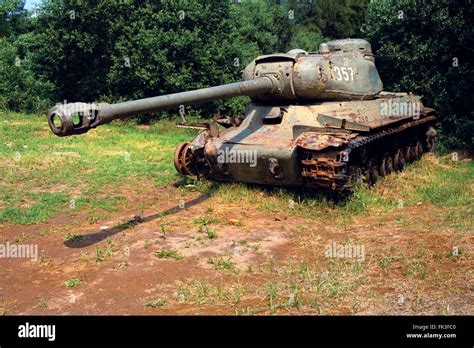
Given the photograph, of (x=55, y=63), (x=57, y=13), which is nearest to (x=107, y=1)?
(x=57, y=13)

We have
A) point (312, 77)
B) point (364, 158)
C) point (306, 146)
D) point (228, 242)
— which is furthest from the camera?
point (364, 158)

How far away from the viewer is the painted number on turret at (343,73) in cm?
1127

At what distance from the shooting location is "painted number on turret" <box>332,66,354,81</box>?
11.3 metres

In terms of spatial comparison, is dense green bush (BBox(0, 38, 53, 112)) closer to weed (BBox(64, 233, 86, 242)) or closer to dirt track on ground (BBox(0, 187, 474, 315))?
dirt track on ground (BBox(0, 187, 474, 315))

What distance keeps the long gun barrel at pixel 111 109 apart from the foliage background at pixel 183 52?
33.0 feet

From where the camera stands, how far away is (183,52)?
22.6 m

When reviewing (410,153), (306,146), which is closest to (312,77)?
(306,146)

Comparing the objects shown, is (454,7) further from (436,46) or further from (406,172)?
(406,172)

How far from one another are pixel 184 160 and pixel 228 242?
3.83 m

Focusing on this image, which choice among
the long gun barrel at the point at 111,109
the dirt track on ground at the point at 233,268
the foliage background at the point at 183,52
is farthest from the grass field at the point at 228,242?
the foliage background at the point at 183,52

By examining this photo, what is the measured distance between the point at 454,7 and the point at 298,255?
12297mm
